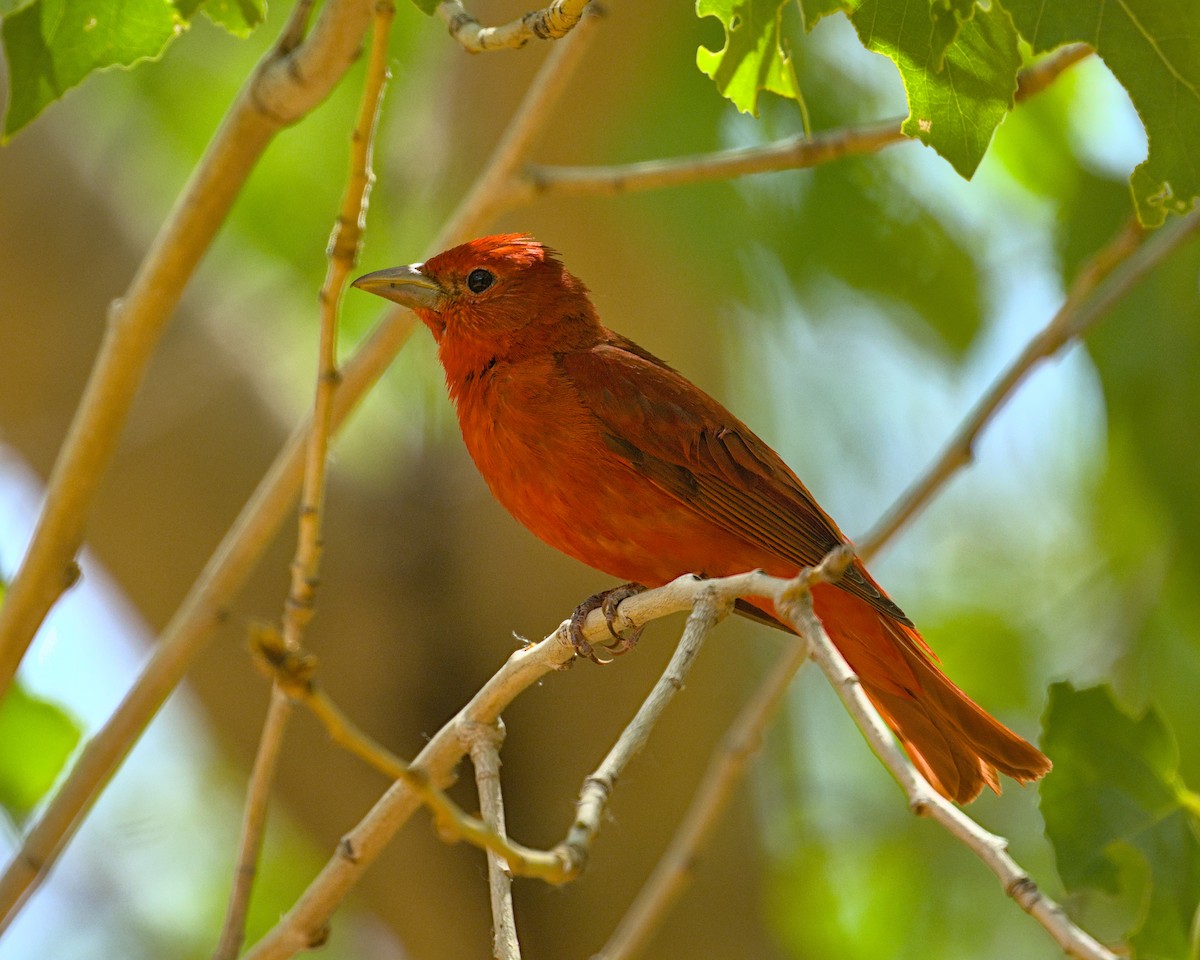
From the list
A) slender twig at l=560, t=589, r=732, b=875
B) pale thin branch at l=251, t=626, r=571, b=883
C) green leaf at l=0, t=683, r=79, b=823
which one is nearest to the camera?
pale thin branch at l=251, t=626, r=571, b=883

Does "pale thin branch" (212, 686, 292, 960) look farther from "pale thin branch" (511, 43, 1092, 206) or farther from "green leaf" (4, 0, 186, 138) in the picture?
"pale thin branch" (511, 43, 1092, 206)

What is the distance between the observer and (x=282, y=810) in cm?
499

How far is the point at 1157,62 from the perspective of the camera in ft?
7.50

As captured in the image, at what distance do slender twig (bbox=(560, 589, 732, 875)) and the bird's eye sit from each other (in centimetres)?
213

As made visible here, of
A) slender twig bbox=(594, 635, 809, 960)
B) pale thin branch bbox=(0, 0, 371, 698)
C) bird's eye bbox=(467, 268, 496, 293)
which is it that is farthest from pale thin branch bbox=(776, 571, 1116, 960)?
bird's eye bbox=(467, 268, 496, 293)

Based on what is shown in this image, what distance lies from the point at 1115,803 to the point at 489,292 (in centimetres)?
210

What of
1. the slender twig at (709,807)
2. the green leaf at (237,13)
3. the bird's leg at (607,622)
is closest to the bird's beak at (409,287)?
the bird's leg at (607,622)

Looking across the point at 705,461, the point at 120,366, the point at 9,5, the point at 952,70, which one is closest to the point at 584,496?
the point at 705,461

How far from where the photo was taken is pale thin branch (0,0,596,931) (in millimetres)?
3109

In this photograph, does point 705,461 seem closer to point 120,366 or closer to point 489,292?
point 489,292

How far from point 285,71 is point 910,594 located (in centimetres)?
492

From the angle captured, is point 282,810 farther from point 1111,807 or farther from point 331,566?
point 1111,807

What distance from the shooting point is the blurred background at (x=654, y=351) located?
15.9 ft

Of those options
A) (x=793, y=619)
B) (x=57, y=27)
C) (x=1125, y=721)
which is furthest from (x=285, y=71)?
(x=1125, y=721)
